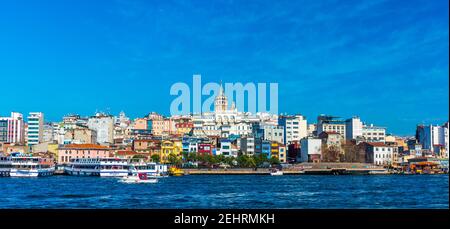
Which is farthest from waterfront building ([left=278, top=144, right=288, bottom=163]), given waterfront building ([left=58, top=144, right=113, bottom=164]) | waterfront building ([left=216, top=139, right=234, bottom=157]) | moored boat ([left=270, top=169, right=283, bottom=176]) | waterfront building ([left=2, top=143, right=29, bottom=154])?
waterfront building ([left=2, top=143, right=29, bottom=154])

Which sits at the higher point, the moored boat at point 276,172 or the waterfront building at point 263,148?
the waterfront building at point 263,148

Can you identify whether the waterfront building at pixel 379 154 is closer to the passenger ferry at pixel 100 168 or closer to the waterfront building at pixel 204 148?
the waterfront building at pixel 204 148

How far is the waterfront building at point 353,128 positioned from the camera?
2427cm

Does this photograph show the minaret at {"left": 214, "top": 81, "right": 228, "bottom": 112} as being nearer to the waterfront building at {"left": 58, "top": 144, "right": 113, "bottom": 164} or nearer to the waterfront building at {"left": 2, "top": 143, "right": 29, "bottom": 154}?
the waterfront building at {"left": 2, "top": 143, "right": 29, "bottom": 154}

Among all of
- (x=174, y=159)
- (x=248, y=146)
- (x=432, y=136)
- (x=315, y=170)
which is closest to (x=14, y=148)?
(x=174, y=159)

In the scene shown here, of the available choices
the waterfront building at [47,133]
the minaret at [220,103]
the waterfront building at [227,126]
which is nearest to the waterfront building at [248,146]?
the waterfront building at [227,126]

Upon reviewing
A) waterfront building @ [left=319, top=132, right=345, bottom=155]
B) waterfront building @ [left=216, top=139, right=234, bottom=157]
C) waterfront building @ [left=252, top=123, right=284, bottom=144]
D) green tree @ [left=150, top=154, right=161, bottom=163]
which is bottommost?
green tree @ [left=150, top=154, right=161, bottom=163]

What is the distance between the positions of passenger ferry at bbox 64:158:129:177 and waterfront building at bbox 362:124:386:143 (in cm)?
1256

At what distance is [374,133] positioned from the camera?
2522 cm

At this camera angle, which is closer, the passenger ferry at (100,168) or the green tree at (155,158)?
the passenger ferry at (100,168)

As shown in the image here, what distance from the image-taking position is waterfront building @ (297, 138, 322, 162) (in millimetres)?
20312

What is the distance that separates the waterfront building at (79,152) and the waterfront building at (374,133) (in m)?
11.3
